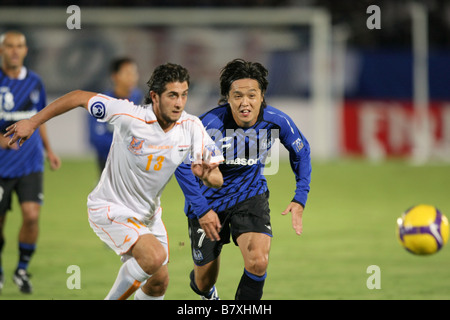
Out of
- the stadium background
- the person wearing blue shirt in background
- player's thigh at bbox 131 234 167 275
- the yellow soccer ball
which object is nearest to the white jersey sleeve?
player's thigh at bbox 131 234 167 275

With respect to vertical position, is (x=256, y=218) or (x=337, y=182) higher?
(x=337, y=182)

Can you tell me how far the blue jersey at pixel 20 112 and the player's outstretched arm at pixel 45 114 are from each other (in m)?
2.27

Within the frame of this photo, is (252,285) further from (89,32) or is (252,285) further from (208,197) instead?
(89,32)

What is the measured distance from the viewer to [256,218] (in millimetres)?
5883

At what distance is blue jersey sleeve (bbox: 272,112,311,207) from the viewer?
19.5 feet

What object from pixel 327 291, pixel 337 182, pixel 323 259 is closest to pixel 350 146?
pixel 337 182

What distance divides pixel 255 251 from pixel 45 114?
1.74 metres

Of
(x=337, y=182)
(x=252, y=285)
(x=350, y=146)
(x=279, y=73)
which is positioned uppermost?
(x=279, y=73)

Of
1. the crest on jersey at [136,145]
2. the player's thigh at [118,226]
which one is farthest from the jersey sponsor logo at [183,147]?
the player's thigh at [118,226]

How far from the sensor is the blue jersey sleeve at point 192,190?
18.5 feet

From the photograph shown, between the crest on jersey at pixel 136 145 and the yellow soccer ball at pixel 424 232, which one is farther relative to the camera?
the yellow soccer ball at pixel 424 232

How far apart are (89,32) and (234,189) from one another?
46.2ft

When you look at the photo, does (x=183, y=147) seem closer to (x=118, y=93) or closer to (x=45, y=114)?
(x=45, y=114)

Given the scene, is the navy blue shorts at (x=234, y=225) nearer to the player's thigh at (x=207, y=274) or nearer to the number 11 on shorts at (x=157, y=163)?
the player's thigh at (x=207, y=274)
